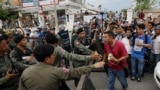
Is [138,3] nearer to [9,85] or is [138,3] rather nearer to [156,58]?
[156,58]

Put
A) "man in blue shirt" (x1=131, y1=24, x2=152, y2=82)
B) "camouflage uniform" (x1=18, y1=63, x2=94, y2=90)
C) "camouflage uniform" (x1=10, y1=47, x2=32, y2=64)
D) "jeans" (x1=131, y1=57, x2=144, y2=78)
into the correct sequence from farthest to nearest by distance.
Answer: "jeans" (x1=131, y1=57, x2=144, y2=78)
"man in blue shirt" (x1=131, y1=24, x2=152, y2=82)
"camouflage uniform" (x1=10, y1=47, x2=32, y2=64)
"camouflage uniform" (x1=18, y1=63, x2=94, y2=90)

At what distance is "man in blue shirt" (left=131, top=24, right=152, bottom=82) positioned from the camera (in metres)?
7.27

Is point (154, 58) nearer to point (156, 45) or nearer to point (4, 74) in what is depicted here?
point (156, 45)

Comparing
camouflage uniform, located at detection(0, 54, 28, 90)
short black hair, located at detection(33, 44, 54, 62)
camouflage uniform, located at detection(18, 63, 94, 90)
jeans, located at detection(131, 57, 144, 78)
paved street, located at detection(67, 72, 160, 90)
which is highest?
short black hair, located at detection(33, 44, 54, 62)

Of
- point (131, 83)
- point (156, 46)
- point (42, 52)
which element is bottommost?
point (131, 83)

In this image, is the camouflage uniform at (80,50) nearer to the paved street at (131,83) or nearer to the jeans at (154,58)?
the paved street at (131,83)

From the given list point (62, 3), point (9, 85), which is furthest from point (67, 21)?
point (62, 3)

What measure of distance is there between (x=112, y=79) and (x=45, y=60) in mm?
3281

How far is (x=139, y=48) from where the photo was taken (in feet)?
24.4

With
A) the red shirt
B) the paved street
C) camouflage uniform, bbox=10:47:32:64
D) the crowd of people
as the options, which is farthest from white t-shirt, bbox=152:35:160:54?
camouflage uniform, bbox=10:47:32:64

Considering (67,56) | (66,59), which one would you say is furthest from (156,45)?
(67,56)

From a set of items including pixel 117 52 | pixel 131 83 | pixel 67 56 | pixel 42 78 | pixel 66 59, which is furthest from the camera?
pixel 131 83

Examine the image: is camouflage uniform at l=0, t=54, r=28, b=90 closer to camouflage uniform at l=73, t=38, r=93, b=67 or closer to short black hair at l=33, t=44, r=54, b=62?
short black hair at l=33, t=44, r=54, b=62

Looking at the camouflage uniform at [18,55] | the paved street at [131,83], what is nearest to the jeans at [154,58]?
the paved street at [131,83]
